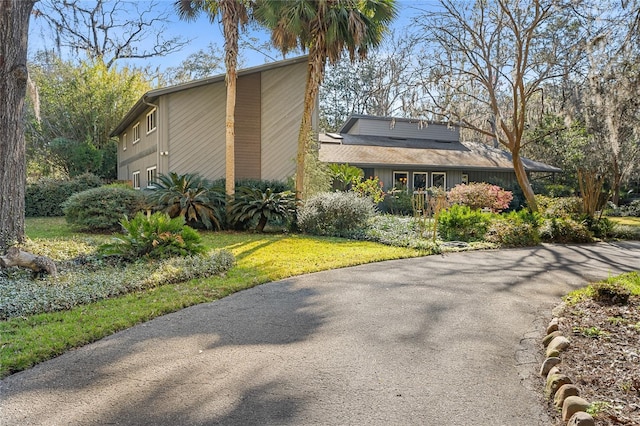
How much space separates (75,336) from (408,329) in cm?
334

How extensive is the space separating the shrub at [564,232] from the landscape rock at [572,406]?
9950 millimetres

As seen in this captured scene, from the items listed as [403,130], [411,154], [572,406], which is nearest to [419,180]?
[411,154]

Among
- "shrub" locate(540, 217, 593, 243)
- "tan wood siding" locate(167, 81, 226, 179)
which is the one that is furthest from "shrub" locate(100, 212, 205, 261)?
"shrub" locate(540, 217, 593, 243)

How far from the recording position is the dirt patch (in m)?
2.88

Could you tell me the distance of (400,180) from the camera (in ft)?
70.3

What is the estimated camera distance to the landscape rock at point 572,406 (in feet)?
9.23

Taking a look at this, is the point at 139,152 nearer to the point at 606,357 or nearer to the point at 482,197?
the point at 482,197

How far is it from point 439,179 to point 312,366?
20175 mm

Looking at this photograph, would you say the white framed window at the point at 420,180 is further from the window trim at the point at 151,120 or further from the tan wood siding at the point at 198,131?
the window trim at the point at 151,120

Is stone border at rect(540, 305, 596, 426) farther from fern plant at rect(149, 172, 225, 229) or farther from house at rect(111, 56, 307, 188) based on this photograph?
house at rect(111, 56, 307, 188)

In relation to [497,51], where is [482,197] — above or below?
below

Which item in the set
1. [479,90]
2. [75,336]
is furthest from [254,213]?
[479,90]

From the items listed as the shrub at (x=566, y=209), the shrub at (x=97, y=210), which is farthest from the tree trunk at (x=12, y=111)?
the shrub at (x=566, y=209)

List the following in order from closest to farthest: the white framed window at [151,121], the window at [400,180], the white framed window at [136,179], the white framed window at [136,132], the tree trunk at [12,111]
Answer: the tree trunk at [12,111], the white framed window at [151,121], the white framed window at [136,132], the white framed window at [136,179], the window at [400,180]
